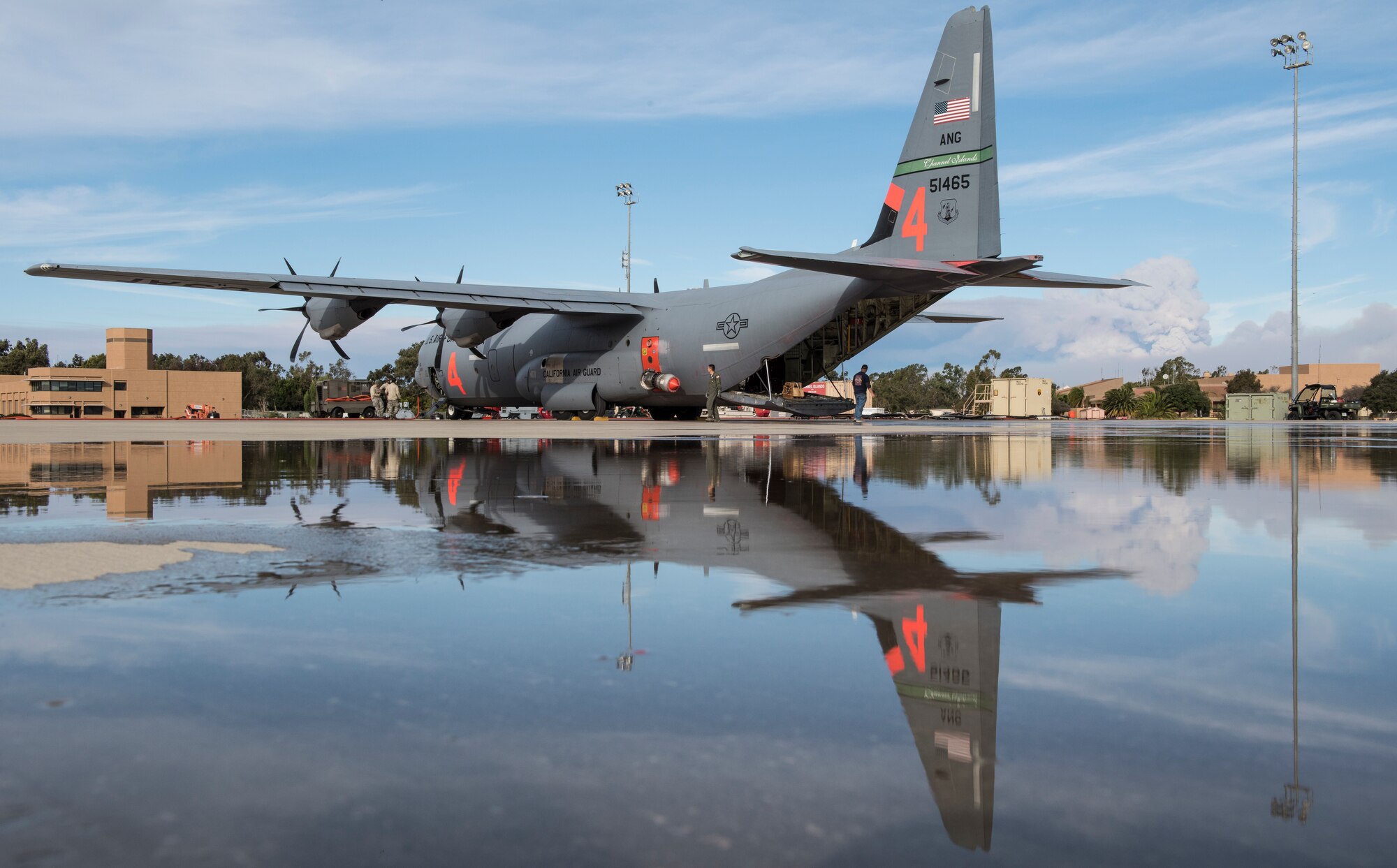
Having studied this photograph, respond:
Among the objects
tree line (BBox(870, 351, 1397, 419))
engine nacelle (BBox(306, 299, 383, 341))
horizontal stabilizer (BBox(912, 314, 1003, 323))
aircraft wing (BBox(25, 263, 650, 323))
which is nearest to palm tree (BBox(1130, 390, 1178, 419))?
tree line (BBox(870, 351, 1397, 419))

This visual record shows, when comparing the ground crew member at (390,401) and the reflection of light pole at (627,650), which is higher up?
the ground crew member at (390,401)

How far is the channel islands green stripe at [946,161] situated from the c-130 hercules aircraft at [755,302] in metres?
0.03

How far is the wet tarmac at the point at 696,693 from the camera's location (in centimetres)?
169

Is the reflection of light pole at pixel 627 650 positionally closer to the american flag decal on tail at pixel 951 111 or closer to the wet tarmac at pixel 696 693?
the wet tarmac at pixel 696 693

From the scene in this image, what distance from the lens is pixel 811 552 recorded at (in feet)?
15.7

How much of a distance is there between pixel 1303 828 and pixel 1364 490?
775 cm

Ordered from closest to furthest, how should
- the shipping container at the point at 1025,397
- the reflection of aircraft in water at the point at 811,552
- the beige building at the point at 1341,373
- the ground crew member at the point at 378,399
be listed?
the reflection of aircraft in water at the point at 811,552 → the ground crew member at the point at 378,399 → the shipping container at the point at 1025,397 → the beige building at the point at 1341,373

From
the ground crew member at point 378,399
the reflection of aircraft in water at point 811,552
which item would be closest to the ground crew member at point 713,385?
the reflection of aircraft in water at point 811,552

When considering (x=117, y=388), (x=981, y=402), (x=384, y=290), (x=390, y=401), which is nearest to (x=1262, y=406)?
(x=981, y=402)

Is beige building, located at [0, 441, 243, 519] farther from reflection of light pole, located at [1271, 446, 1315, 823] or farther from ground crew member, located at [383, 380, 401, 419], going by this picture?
ground crew member, located at [383, 380, 401, 419]

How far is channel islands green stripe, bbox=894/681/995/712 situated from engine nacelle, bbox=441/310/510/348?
28065 mm

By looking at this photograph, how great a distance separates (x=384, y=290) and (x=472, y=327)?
523 centimetres

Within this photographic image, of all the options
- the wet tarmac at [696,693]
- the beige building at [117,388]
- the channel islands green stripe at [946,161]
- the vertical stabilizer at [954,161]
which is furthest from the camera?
the beige building at [117,388]

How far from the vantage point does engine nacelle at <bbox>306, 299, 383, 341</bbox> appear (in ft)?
88.7
